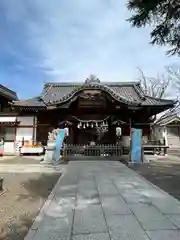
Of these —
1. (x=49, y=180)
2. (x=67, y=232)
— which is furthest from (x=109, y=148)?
(x=67, y=232)

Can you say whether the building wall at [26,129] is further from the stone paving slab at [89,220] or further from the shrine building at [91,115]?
the stone paving slab at [89,220]

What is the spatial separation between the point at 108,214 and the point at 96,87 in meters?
13.9

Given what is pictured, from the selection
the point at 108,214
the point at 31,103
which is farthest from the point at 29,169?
the point at 31,103

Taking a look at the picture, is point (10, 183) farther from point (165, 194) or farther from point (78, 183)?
point (165, 194)

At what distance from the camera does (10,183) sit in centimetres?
793

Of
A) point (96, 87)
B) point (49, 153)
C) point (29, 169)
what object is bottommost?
point (29, 169)

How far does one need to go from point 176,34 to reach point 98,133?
45.0 feet

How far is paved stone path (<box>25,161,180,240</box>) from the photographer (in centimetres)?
361

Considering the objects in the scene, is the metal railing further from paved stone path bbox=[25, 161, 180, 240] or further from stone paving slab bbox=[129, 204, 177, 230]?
stone paving slab bbox=[129, 204, 177, 230]

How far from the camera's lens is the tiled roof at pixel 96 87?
17.6 metres

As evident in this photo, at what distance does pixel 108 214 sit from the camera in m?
4.55

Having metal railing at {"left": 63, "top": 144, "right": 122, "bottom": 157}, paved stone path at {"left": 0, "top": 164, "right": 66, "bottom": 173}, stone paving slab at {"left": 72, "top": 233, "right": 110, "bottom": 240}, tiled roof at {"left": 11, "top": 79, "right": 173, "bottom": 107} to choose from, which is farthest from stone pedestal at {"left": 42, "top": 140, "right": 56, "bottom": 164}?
stone paving slab at {"left": 72, "top": 233, "right": 110, "bottom": 240}

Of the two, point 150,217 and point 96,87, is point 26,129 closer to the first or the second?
point 96,87

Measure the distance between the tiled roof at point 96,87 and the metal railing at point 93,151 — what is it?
3.21 m
